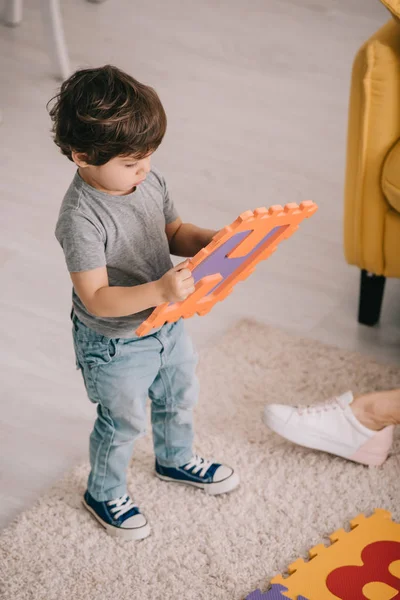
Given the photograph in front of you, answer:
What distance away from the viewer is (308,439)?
152cm

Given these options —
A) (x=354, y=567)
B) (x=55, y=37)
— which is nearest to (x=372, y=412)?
(x=354, y=567)

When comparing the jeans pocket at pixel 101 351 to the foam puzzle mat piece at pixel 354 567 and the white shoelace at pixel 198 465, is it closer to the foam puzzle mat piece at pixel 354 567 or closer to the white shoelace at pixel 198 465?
the white shoelace at pixel 198 465

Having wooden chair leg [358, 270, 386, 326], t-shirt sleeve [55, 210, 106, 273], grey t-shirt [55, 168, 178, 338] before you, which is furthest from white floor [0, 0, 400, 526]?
t-shirt sleeve [55, 210, 106, 273]

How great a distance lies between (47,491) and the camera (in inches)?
57.9

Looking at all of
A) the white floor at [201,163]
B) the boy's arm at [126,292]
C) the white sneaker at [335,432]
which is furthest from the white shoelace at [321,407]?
the boy's arm at [126,292]

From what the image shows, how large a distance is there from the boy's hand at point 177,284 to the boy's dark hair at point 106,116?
151mm

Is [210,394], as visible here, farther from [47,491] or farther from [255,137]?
[255,137]

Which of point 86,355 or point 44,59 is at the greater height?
point 86,355

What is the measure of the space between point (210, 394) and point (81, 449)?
0.87 ft

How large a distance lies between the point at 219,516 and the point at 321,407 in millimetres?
264

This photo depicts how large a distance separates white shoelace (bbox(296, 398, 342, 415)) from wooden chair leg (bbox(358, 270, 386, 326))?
35cm

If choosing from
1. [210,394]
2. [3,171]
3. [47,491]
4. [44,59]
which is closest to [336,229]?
[210,394]

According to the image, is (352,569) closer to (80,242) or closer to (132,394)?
(132,394)

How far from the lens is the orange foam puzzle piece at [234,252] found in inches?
42.1
